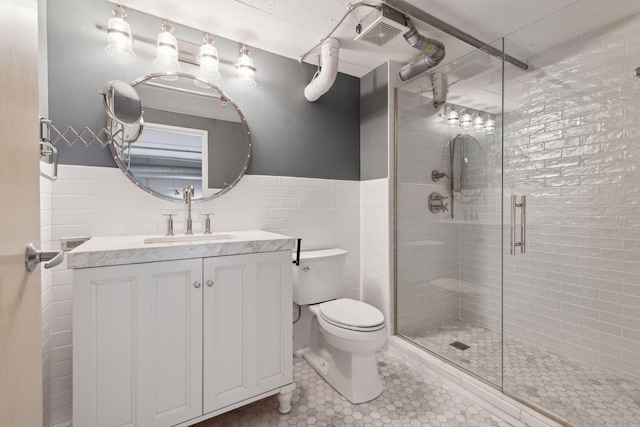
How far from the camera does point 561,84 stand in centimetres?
198

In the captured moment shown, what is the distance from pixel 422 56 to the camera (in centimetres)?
220

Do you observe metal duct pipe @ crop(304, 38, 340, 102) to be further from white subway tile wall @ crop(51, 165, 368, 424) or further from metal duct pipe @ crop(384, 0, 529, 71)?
white subway tile wall @ crop(51, 165, 368, 424)

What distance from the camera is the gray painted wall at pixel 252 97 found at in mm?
1537

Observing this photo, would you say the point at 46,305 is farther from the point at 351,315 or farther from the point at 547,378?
the point at 547,378

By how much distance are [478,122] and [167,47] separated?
2244 millimetres

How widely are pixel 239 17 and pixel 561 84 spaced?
2186mm

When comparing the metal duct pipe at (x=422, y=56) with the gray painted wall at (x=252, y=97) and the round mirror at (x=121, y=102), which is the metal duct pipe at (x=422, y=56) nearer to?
the gray painted wall at (x=252, y=97)

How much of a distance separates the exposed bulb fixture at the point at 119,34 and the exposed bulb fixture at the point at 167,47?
0.46 feet

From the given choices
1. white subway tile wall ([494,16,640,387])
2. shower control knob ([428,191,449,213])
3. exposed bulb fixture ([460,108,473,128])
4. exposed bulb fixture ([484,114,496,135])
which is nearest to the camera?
white subway tile wall ([494,16,640,387])

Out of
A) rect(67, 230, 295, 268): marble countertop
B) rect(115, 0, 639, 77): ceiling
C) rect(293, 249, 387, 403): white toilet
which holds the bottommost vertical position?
rect(293, 249, 387, 403): white toilet

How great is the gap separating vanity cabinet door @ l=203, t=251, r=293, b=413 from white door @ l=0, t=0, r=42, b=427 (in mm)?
709

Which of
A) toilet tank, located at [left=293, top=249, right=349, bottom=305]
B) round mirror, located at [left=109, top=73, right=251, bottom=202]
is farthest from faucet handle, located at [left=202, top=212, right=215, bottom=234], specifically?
toilet tank, located at [left=293, top=249, right=349, bottom=305]

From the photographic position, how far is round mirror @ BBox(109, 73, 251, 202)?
5.62 ft

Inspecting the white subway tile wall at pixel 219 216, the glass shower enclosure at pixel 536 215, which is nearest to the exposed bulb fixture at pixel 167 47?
the white subway tile wall at pixel 219 216
